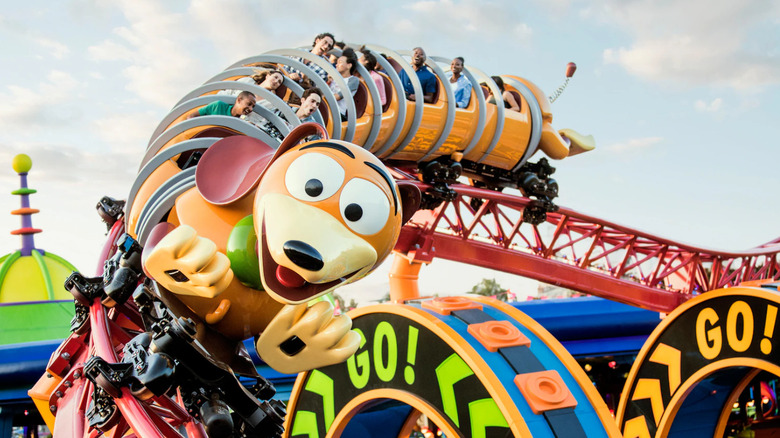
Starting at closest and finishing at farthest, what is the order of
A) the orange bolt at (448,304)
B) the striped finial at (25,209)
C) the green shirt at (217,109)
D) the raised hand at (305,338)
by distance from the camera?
the raised hand at (305,338)
the green shirt at (217,109)
the orange bolt at (448,304)
the striped finial at (25,209)

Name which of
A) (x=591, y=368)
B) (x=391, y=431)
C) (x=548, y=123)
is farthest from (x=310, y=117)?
(x=591, y=368)

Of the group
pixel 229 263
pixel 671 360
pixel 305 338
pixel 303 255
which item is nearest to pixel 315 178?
pixel 303 255

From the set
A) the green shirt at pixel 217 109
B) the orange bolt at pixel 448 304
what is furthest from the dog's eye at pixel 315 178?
the orange bolt at pixel 448 304

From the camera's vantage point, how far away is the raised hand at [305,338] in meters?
1.99

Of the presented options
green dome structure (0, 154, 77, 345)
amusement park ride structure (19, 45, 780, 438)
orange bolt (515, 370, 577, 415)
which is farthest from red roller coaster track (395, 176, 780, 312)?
green dome structure (0, 154, 77, 345)

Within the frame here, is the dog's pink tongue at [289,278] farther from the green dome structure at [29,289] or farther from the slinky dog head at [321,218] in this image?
the green dome structure at [29,289]

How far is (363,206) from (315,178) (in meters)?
0.15

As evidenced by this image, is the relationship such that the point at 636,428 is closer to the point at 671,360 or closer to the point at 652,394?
the point at 652,394

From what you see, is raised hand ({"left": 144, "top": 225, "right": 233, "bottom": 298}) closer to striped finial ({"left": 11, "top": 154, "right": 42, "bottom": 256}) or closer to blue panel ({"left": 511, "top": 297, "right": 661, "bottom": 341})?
blue panel ({"left": 511, "top": 297, "right": 661, "bottom": 341})

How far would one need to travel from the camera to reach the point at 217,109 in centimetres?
259

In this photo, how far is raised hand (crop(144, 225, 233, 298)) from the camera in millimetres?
1849

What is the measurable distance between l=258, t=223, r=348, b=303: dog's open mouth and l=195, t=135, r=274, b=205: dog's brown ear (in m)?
0.33

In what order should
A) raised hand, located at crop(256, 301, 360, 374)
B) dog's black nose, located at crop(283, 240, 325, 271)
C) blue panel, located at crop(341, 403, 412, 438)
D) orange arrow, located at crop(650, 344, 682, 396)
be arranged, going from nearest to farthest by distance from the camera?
dog's black nose, located at crop(283, 240, 325, 271) < raised hand, located at crop(256, 301, 360, 374) < blue panel, located at crop(341, 403, 412, 438) < orange arrow, located at crop(650, 344, 682, 396)

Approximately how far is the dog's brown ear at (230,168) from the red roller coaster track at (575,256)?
3429mm
